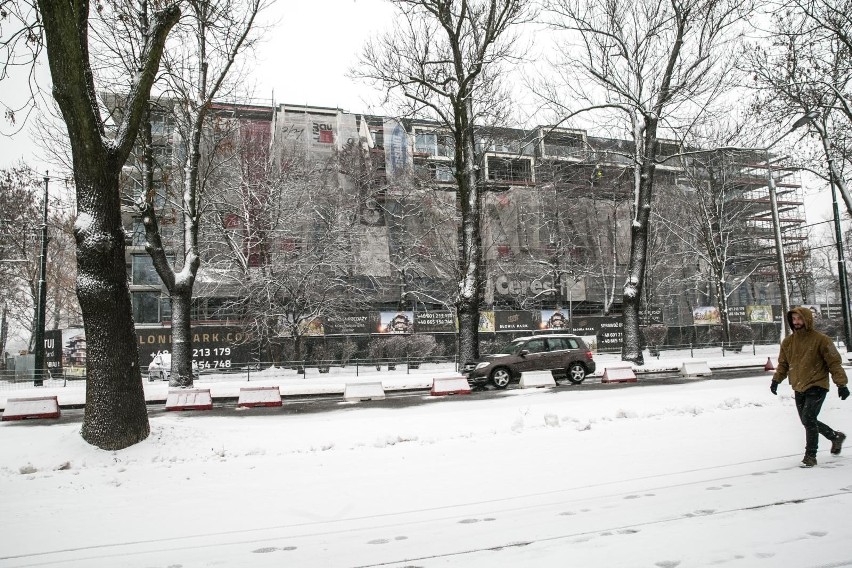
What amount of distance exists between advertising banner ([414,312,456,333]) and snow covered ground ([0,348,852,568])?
81.1 ft

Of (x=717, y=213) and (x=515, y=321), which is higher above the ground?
(x=717, y=213)

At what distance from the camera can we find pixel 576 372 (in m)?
19.7

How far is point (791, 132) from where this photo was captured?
60.8 feet

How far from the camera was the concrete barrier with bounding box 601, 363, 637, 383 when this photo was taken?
1906 cm

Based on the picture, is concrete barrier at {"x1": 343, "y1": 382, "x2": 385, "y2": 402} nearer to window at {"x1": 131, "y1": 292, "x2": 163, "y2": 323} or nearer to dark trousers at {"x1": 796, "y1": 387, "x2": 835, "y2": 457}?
dark trousers at {"x1": 796, "y1": 387, "x2": 835, "y2": 457}

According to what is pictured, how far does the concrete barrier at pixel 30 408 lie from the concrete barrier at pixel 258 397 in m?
A: 4.31

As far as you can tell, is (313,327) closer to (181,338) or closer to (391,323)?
(391,323)

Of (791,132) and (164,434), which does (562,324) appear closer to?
(791,132)

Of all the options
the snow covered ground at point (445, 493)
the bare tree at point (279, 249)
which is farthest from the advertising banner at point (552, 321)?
the snow covered ground at point (445, 493)

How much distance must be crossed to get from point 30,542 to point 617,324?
3578 centimetres

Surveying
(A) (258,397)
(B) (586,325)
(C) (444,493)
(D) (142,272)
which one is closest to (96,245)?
(C) (444,493)

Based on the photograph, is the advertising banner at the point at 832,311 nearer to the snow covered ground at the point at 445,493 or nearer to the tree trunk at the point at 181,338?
the snow covered ground at the point at 445,493

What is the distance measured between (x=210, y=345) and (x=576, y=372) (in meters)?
18.4

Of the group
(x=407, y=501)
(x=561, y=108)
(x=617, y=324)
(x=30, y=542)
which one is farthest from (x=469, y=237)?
(x=617, y=324)
